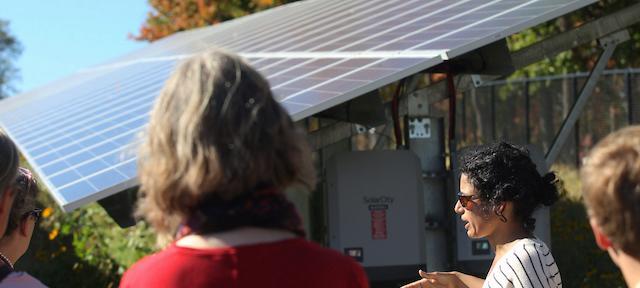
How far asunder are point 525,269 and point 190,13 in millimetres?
19610

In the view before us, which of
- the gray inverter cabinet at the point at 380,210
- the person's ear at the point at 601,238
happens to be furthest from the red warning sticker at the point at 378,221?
the person's ear at the point at 601,238

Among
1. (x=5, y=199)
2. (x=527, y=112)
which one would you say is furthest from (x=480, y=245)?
(x=527, y=112)

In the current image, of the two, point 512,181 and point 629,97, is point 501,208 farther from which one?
point 629,97

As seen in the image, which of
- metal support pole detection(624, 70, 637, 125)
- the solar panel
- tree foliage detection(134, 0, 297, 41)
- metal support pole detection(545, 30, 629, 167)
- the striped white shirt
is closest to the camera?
the striped white shirt

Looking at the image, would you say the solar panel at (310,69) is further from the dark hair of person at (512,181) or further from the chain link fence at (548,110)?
the chain link fence at (548,110)

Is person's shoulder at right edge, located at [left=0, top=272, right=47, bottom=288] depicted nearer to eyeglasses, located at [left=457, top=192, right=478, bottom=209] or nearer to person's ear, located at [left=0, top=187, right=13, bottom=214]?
person's ear, located at [left=0, top=187, right=13, bottom=214]

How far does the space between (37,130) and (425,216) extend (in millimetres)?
3723

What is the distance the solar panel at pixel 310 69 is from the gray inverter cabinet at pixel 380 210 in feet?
2.47

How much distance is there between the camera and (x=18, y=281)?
264 centimetres

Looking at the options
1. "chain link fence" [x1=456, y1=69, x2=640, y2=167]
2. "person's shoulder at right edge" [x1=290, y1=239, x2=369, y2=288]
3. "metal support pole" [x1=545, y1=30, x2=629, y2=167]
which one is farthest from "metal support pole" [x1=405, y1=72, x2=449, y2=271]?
"chain link fence" [x1=456, y1=69, x2=640, y2=167]

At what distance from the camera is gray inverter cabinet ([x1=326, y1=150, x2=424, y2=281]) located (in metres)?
6.55

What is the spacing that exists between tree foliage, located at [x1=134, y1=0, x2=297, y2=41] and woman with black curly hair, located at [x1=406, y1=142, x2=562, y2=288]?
49.9 feet

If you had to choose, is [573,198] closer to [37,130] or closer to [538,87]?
[538,87]

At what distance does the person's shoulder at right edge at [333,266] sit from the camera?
6.77ft
